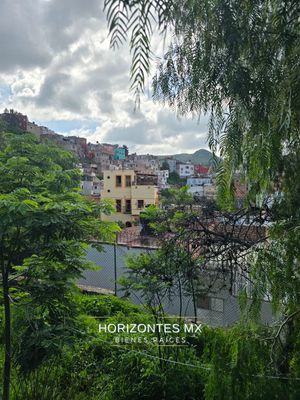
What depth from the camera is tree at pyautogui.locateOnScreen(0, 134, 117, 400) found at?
2.00 meters

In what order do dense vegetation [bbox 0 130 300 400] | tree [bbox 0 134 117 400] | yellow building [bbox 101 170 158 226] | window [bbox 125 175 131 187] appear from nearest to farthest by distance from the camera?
1. dense vegetation [bbox 0 130 300 400]
2. tree [bbox 0 134 117 400]
3. yellow building [bbox 101 170 158 226]
4. window [bbox 125 175 131 187]

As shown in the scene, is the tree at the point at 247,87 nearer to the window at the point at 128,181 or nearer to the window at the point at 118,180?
A: the window at the point at 128,181

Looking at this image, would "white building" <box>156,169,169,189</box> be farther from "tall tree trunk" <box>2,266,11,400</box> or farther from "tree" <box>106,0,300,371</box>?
"tree" <box>106,0,300,371</box>

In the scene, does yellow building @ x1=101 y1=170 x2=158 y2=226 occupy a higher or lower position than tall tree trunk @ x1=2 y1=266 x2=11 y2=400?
higher

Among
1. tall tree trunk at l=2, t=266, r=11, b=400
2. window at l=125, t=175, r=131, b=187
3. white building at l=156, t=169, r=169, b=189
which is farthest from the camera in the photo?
window at l=125, t=175, r=131, b=187

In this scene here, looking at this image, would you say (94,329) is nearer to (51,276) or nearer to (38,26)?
(51,276)

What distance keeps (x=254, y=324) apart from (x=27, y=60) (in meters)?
1.80

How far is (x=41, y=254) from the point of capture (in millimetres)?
2217

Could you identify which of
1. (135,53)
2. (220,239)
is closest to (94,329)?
(220,239)

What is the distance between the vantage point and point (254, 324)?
55.0 inches

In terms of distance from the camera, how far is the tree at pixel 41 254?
2.00 metres

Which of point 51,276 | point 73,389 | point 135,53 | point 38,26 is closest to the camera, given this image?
point 135,53

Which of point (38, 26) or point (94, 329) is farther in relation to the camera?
point (94, 329)

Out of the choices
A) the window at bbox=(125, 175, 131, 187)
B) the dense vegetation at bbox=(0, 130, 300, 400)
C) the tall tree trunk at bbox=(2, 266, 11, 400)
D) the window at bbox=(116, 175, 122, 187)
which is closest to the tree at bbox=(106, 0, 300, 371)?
the dense vegetation at bbox=(0, 130, 300, 400)
